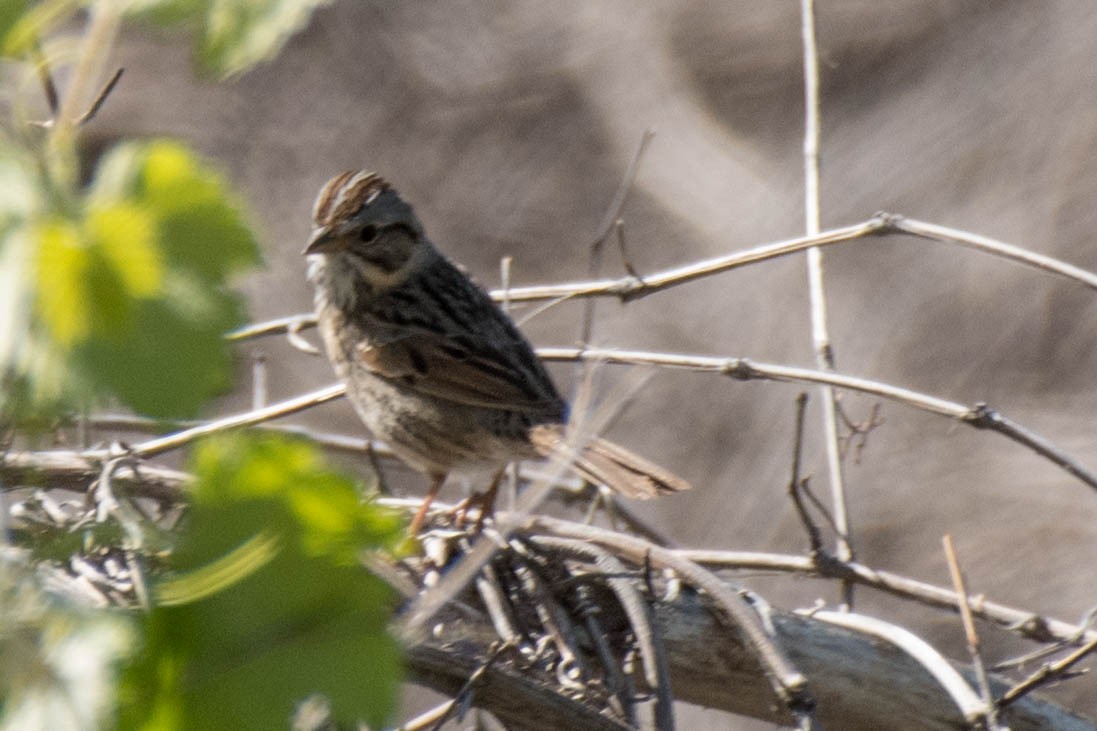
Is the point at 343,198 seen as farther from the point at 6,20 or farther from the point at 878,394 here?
the point at 6,20

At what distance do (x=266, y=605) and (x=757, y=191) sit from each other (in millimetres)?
6332

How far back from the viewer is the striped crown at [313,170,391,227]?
13.2 ft

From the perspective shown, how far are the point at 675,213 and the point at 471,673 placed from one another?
5230 mm

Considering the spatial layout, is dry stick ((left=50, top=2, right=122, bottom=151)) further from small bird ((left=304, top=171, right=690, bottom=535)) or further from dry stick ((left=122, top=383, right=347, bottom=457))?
small bird ((left=304, top=171, right=690, bottom=535))

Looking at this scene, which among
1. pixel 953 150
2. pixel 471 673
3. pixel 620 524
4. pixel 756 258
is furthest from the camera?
pixel 953 150

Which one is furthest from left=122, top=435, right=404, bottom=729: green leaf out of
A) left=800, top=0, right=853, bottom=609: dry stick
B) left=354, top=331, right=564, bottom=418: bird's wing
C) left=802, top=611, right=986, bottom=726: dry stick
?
left=354, top=331, right=564, bottom=418: bird's wing

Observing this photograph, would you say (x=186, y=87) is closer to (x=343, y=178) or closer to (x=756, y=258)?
(x=343, y=178)

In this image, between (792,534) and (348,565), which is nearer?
(348,565)

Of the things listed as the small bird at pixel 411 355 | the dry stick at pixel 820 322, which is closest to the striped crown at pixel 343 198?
the small bird at pixel 411 355

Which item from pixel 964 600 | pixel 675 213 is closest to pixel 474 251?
pixel 675 213

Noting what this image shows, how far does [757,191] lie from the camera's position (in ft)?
22.5

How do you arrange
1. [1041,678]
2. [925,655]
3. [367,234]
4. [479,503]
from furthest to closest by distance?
[367,234] < [479,503] < [925,655] < [1041,678]

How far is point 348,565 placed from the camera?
0.70 m

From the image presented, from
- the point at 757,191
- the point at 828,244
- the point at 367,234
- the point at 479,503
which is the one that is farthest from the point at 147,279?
the point at 757,191
